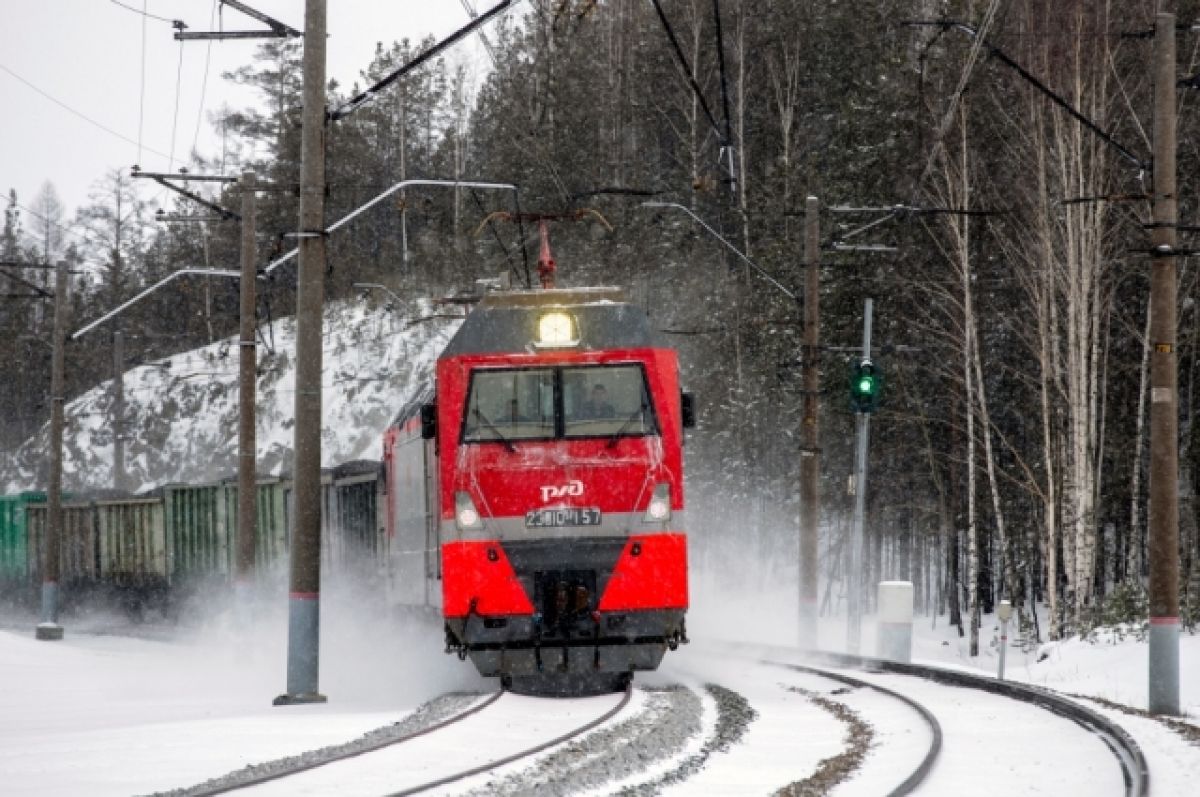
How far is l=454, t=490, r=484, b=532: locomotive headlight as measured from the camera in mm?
14422

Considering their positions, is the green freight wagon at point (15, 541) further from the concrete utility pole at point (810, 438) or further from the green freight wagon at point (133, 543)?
the concrete utility pole at point (810, 438)

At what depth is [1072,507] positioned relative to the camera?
29.1 metres

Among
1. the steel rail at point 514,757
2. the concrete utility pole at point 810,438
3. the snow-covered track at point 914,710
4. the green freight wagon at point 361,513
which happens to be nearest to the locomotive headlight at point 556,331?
the steel rail at point 514,757

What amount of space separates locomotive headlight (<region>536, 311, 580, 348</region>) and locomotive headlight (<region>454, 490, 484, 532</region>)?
1662 mm

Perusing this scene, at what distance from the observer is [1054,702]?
47.5 feet

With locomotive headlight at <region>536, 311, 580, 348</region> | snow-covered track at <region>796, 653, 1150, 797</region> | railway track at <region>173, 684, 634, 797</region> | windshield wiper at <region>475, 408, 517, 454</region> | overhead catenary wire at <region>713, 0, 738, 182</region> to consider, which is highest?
overhead catenary wire at <region>713, 0, 738, 182</region>

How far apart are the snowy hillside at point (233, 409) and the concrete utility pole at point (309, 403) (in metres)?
49.5

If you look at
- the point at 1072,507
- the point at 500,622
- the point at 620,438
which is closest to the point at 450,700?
the point at 500,622

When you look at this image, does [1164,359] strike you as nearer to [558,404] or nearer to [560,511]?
[558,404]

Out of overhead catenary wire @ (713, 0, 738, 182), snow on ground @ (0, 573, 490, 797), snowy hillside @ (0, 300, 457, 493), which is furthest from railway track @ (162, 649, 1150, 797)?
snowy hillside @ (0, 300, 457, 493)

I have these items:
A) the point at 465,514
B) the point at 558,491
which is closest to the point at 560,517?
the point at 558,491

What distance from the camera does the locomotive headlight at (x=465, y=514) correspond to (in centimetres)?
1442

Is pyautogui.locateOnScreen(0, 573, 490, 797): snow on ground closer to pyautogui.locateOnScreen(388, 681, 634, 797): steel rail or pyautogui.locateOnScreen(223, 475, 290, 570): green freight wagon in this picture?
pyautogui.locateOnScreen(223, 475, 290, 570): green freight wagon

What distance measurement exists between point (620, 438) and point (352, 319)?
66.4m
